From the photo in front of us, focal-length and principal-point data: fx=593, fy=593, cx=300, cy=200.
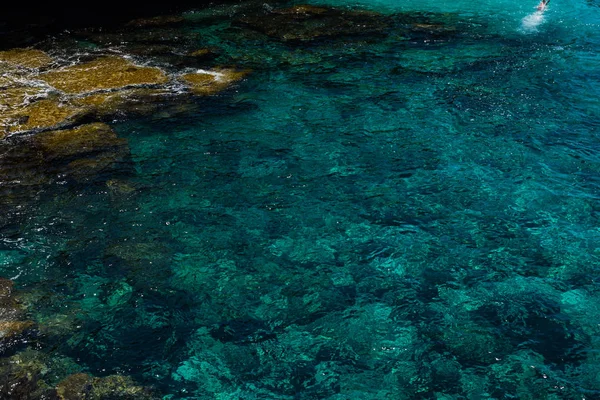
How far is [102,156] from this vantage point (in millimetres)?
9523

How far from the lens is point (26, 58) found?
12602 mm

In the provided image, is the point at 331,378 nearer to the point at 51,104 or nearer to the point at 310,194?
the point at 310,194

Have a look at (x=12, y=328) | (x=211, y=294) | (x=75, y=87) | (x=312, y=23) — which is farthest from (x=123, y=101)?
(x=312, y=23)

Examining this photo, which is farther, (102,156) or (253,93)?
(253,93)

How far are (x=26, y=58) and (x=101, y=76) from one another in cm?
205

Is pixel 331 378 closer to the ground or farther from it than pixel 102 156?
closer to the ground

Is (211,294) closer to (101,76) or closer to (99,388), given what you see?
(99,388)

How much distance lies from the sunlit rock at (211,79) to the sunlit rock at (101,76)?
54cm

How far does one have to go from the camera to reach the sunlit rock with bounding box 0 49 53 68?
12281 mm

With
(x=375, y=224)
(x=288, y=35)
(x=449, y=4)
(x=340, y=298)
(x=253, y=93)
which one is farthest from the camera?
(x=449, y=4)

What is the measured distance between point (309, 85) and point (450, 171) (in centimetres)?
394

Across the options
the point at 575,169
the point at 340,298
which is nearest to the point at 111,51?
the point at 340,298

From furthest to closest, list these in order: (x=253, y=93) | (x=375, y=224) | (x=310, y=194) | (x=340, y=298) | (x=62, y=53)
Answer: (x=62, y=53) < (x=253, y=93) < (x=310, y=194) < (x=375, y=224) < (x=340, y=298)

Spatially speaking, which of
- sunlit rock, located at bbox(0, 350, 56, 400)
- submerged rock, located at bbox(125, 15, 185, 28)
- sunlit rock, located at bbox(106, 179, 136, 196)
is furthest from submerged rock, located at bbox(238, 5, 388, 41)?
sunlit rock, located at bbox(0, 350, 56, 400)
